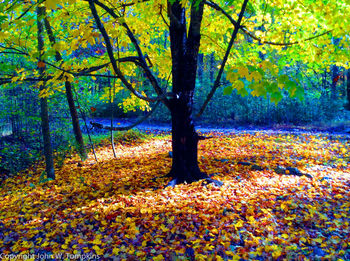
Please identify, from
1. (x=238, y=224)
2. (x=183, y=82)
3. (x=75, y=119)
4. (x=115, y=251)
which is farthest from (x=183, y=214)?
(x=75, y=119)

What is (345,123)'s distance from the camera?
404 inches

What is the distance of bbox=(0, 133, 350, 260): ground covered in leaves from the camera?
2.61 meters

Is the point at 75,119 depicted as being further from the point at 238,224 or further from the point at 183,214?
the point at 238,224

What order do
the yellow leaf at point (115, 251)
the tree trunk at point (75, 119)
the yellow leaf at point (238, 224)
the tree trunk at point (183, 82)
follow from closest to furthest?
the yellow leaf at point (115, 251) < the yellow leaf at point (238, 224) < the tree trunk at point (183, 82) < the tree trunk at point (75, 119)

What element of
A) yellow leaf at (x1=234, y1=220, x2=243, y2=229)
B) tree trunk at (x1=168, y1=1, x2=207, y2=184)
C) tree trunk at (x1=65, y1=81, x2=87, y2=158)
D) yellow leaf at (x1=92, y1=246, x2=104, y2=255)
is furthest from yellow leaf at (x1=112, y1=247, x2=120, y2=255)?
tree trunk at (x1=65, y1=81, x2=87, y2=158)

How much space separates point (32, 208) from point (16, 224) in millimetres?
510

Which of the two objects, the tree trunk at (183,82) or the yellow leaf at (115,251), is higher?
the tree trunk at (183,82)

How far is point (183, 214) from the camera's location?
128 inches

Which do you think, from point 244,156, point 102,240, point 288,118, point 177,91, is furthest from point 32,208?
point 288,118

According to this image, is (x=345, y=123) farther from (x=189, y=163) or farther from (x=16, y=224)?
(x=16, y=224)

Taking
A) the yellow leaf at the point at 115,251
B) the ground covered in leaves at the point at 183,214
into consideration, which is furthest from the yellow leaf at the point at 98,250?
the yellow leaf at the point at 115,251

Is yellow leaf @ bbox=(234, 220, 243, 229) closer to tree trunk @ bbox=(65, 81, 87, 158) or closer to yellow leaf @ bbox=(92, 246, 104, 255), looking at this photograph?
yellow leaf @ bbox=(92, 246, 104, 255)

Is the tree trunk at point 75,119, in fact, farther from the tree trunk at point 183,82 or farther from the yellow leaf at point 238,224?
the yellow leaf at point 238,224

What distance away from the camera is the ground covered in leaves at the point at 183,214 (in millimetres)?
2609
